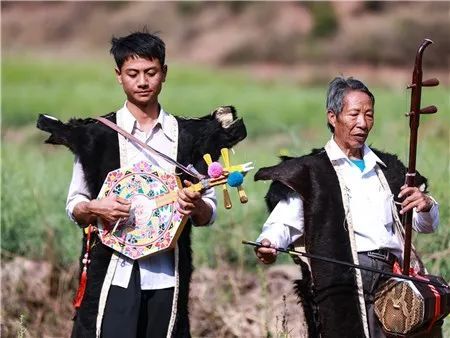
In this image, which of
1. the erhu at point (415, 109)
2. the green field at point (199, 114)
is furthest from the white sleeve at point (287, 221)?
the green field at point (199, 114)

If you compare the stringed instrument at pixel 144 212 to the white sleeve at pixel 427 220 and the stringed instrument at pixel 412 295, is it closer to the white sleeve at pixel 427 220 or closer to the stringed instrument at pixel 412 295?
the stringed instrument at pixel 412 295

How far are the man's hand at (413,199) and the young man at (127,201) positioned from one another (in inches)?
31.4

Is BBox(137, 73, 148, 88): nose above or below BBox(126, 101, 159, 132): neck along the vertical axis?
above

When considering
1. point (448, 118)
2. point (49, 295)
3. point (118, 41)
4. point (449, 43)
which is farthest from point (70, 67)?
point (118, 41)

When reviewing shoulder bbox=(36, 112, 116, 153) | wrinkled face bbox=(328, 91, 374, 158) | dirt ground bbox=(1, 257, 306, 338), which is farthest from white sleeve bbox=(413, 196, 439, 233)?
dirt ground bbox=(1, 257, 306, 338)

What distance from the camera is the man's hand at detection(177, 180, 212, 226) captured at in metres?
4.97

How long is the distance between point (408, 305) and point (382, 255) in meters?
0.27

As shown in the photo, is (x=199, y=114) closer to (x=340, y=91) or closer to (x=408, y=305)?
(x=340, y=91)

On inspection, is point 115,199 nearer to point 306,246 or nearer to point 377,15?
point 306,246

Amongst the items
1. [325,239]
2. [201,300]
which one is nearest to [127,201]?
[325,239]

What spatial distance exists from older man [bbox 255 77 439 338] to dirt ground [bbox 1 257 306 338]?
2.24 m

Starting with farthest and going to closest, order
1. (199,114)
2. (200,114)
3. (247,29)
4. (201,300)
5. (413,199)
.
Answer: (247,29)
(200,114)
(199,114)
(201,300)
(413,199)

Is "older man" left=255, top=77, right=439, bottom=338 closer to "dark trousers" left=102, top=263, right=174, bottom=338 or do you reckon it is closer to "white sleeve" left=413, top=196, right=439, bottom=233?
"white sleeve" left=413, top=196, right=439, bottom=233

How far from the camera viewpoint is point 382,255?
5188mm
